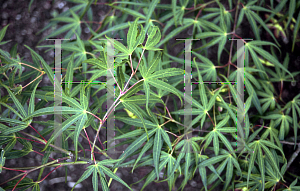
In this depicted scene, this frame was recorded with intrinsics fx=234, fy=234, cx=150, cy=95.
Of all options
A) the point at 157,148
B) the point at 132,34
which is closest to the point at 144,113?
the point at 157,148

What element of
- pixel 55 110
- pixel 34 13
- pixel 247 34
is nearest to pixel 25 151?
pixel 55 110

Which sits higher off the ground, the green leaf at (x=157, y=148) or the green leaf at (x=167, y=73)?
the green leaf at (x=167, y=73)

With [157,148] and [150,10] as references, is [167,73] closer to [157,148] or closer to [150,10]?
[157,148]

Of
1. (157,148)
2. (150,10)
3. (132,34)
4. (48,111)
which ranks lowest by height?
(157,148)

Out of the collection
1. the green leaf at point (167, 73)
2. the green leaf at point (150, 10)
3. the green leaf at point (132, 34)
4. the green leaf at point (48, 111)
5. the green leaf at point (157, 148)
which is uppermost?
the green leaf at point (150, 10)

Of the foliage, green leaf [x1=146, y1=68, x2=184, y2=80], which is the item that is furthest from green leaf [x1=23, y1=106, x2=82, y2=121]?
green leaf [x1=146, y1=68, x2=184, y2=80]

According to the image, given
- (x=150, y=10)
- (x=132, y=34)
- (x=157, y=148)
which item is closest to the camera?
(x=132, y=34)

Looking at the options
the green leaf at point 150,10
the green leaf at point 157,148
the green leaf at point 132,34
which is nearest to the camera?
the green leaf at point 132,34

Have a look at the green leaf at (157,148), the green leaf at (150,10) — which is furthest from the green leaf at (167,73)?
the green leaf at (150,10)

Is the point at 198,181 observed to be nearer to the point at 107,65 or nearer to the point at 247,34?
the point at 247,34

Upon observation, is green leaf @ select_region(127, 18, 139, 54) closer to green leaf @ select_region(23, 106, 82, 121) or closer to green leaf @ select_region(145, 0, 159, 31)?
green leaf @ select_region(23, 106, 82, 121)

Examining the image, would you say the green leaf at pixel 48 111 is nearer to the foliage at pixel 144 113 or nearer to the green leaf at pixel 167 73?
the foliage at pixel 144 113

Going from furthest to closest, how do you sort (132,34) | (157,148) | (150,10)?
1. (150,10)
2. (157,148)
3. (132,34)

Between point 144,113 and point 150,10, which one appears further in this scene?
point 150,10
